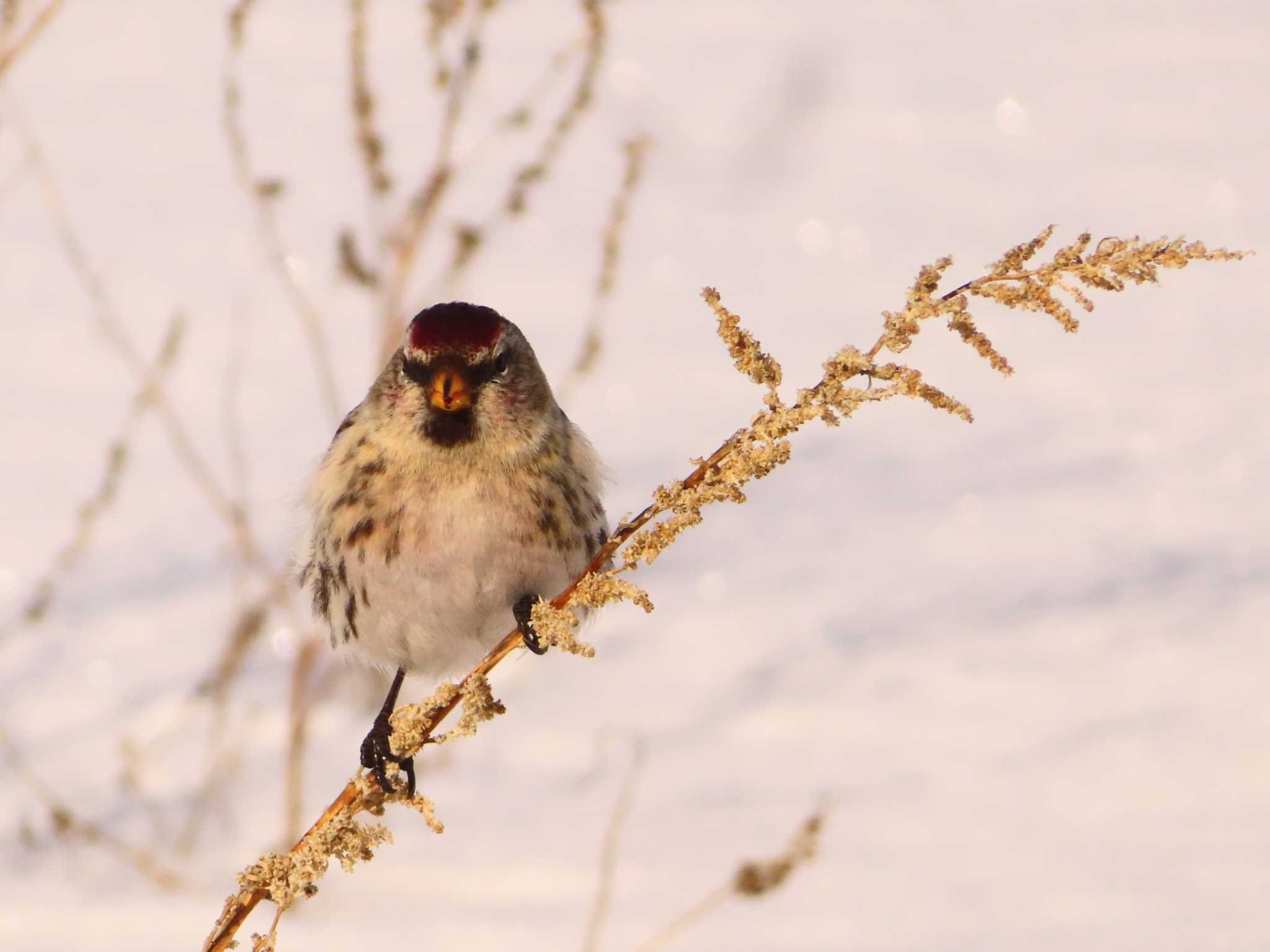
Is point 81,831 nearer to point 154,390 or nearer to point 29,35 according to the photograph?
point 154,390

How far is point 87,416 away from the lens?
3902 mm

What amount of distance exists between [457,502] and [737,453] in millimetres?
737

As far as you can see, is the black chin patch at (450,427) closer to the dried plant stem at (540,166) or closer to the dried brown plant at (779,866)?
the dried brown plant at (779,866)

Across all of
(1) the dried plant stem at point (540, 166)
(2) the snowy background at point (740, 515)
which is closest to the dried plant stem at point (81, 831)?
(2) the snowy background at point (740, 515)

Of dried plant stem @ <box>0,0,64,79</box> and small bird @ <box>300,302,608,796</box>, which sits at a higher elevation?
dried plant stem @ <box>0,0,64,79</box>

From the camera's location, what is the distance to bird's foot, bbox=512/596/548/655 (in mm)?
1713

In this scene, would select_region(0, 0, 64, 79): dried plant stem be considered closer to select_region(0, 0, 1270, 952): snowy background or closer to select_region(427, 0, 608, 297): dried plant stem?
select_region(0, 0, 1270, 952): snowy background

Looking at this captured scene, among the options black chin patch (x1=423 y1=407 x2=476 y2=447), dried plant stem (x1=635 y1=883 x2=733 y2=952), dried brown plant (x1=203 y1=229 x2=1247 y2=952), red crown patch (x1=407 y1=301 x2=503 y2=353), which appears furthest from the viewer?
dried plant stem (x1=635 y1=883 x2=733 y2=952)

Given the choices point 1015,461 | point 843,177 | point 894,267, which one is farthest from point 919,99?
point 1015,461

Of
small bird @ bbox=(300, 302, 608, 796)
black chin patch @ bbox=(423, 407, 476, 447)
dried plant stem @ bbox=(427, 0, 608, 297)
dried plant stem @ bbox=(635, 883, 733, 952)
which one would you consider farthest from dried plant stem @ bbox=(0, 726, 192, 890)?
dried plant stem @ bbox=(427, 0, 608, 297)

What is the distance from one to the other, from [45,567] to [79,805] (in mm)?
674

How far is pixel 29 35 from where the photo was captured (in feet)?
6.36

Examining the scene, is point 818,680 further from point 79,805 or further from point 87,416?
point 87,416

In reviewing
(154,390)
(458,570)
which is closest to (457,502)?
(458,570)
